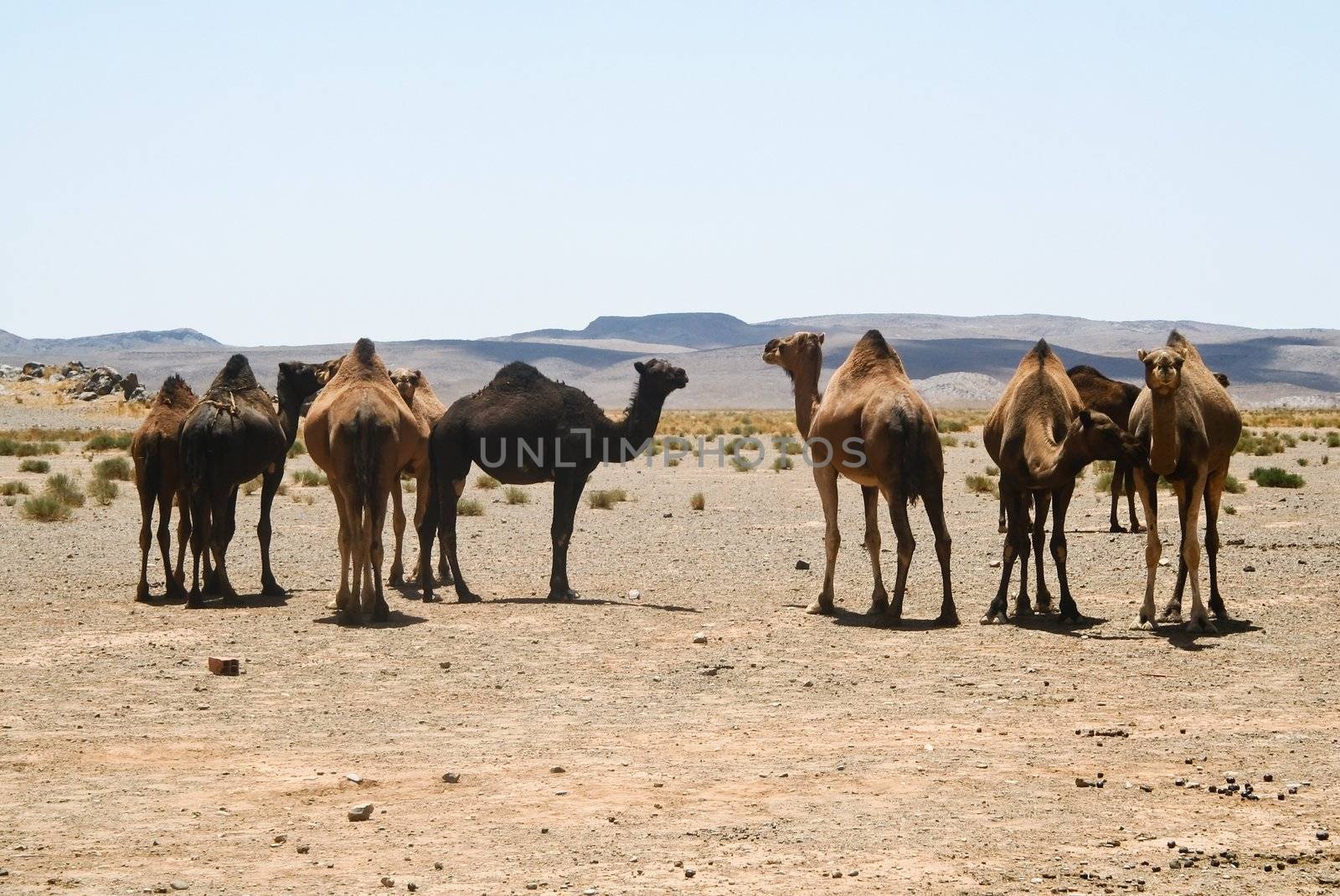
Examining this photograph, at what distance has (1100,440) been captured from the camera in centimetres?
1166

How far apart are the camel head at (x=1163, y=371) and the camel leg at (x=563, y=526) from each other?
5378 millimetres

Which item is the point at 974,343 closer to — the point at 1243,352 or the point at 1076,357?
the point at 1076,357

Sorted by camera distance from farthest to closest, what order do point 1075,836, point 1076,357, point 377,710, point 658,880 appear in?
1. point 1076,357
2. point 377,710
3. point 1075,836
4. point 658,880

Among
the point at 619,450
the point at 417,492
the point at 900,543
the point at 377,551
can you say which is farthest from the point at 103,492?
the point at 900,543

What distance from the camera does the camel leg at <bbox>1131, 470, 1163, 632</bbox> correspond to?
12336 mm

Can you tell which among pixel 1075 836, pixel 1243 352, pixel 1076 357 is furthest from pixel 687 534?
pixel 1243 352

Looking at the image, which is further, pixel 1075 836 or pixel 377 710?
pixel 377 710

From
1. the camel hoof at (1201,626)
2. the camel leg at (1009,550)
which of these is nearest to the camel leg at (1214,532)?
the camel hoof at (1201,626)

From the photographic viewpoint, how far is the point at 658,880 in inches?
251

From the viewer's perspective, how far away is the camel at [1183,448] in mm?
11789

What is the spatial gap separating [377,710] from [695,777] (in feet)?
8.61

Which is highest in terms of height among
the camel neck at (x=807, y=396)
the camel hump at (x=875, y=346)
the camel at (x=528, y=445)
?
the camel hump at (x=875, y=346)

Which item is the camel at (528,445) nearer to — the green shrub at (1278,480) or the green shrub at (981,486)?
the green shrub at (981,486)

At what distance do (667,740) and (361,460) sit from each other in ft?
17.3
